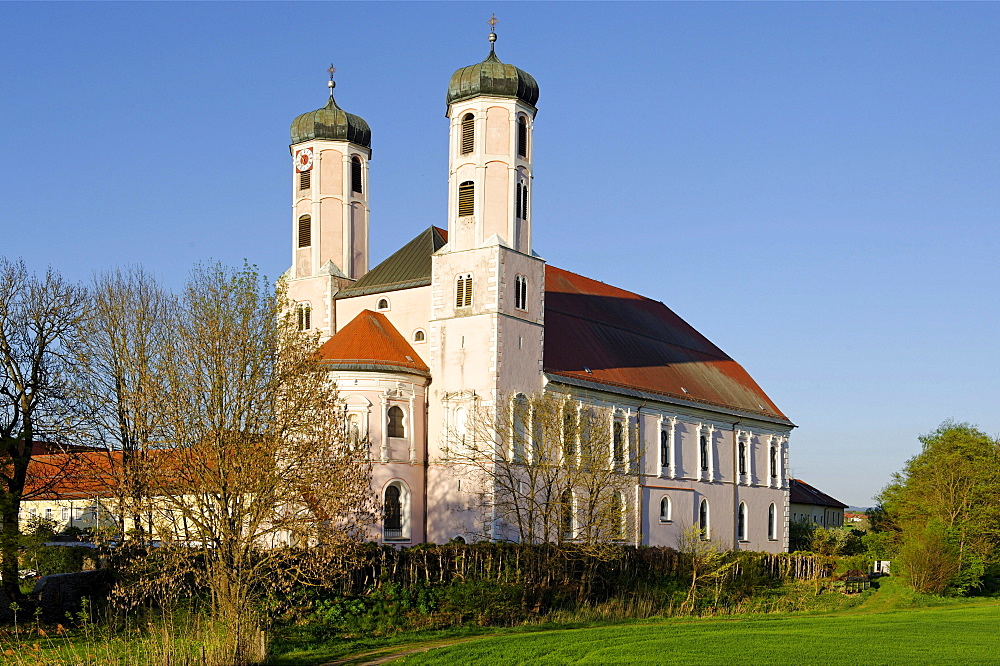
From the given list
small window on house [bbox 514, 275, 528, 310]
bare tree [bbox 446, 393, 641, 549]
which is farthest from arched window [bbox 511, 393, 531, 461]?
small window on house [bbox 514, 275, 528, 310]

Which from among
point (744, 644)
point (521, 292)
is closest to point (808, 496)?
point (521, 292)

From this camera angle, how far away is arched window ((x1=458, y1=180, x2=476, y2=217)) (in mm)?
42531

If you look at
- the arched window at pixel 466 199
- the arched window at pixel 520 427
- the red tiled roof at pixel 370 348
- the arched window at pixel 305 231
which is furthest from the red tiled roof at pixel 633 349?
the arched window at pixel 305 231

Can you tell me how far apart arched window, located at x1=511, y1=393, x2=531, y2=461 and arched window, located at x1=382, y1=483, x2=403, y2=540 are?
180 inches

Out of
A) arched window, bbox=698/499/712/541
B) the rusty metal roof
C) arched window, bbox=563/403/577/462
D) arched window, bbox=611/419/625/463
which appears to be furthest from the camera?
arched window, bbox=698/499/712/541

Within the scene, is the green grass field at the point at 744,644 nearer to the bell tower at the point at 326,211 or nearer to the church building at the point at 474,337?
the church building at the point at 474,337

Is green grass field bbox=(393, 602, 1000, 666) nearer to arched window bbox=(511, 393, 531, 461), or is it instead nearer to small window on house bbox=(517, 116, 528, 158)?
arched window bbox=(511, 393, 531, 461)

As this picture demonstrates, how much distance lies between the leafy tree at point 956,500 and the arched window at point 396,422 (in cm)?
1965

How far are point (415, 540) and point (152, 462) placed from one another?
2226 centimetres

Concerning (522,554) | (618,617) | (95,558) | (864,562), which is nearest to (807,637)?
(618,617)

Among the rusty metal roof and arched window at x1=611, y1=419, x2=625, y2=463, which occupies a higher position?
the rusty metal roof

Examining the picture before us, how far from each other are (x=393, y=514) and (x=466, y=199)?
12.0 m

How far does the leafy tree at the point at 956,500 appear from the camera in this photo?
147 ft

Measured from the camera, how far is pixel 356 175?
1965 inches
